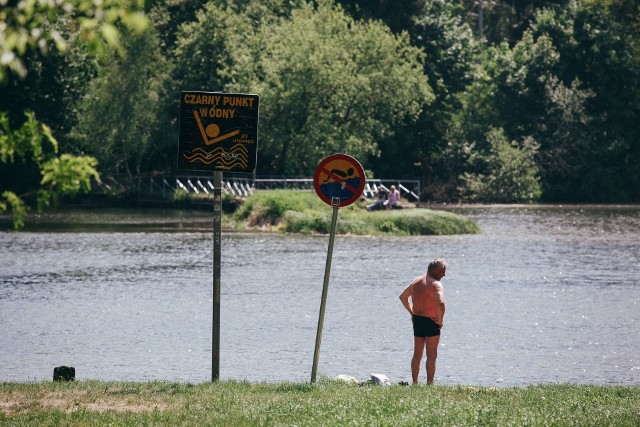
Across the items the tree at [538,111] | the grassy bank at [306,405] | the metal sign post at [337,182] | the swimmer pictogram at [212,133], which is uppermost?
the tree at [538,111]

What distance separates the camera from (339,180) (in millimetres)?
15648

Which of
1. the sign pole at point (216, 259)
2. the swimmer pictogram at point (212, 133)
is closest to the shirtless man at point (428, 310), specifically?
the sign pole at point (216, 259)

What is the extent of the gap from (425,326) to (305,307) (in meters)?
11.4

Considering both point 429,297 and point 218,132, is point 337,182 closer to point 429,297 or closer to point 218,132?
point 218,132

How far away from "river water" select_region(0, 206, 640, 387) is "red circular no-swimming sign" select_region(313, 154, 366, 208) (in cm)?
347

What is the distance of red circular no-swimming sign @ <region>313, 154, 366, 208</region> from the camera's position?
15.5m

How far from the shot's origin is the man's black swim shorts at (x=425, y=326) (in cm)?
1627

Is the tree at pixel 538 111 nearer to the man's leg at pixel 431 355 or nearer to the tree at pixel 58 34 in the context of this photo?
the man's leg at pixel 431 355

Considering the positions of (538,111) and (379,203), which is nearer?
(379,203)

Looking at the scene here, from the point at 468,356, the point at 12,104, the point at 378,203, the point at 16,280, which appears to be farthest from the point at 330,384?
the point at 12,104

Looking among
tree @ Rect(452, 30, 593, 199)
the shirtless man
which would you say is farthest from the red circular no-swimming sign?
tree @ Rect(452, 30, 593, 199)

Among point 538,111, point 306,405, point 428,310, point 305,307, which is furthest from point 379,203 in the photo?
point 306,405

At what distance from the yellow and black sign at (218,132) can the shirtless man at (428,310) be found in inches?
114

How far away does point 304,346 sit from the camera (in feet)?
71.4
